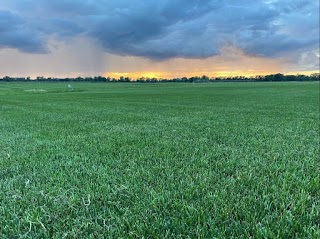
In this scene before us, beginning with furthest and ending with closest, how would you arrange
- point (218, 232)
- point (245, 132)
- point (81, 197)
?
1. point (245, 132)
2. point (81, 197)
3. point (218, 232)

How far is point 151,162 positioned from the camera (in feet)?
16.9

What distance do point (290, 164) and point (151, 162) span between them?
249cm

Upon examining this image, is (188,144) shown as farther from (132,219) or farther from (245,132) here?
(132,219)

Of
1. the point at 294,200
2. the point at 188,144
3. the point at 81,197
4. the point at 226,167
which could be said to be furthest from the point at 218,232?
the point at 188,144

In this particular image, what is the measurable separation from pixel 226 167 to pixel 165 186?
1.40 metres

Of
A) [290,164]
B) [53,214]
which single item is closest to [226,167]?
[290,164]

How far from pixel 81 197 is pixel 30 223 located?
29.1 inches

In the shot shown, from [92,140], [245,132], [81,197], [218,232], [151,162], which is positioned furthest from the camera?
[245,132]

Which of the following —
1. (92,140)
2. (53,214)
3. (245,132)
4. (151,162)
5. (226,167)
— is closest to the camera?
(53,214)

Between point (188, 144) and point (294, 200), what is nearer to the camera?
point (294, 200)

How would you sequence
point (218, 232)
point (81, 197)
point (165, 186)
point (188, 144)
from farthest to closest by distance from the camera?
point (188, 144), point (165, 186), point (81, 197), point (218, 232)

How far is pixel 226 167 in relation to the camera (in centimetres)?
476

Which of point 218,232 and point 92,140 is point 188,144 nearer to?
point 92,140

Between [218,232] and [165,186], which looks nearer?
[218,232]
